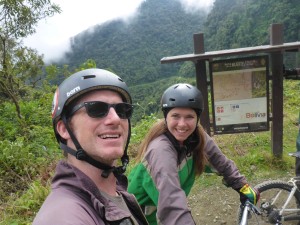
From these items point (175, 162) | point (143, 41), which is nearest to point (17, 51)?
point (175, 162)

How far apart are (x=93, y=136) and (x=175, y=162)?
1.01 m

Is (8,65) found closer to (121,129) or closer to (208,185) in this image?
(208,185)

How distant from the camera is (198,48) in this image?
4824 mm

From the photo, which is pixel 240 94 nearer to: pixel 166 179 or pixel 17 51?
pixel 166 179

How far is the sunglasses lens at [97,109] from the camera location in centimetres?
146

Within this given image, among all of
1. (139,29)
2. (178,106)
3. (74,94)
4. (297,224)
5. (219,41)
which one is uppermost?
(139,29)

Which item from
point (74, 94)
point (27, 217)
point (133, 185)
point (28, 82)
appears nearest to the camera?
point (74, 94)

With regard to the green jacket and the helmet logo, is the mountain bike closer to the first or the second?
the green jacket

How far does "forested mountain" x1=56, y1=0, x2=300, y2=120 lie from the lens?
120ft

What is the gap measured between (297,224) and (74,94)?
340 centimetres

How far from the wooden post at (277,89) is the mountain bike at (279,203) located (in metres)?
1.66

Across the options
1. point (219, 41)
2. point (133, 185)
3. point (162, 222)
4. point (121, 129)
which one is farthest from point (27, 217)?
point (219, 41)

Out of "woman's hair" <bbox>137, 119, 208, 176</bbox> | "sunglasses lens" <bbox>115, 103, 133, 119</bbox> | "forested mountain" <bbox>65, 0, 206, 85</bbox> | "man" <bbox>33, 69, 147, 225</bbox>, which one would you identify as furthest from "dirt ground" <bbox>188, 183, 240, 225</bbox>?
"forested mountain" <bbox>65, 0, 206, 85</bbox>

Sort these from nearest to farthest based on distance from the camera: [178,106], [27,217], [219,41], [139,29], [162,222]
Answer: [162,222] → [178,106] → [27,217] → [219,41] → [139,29]
